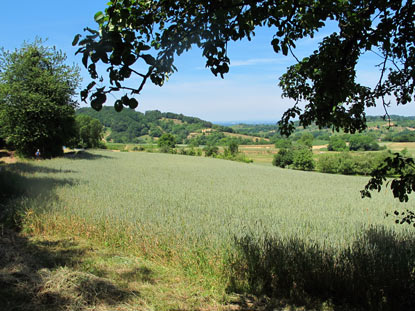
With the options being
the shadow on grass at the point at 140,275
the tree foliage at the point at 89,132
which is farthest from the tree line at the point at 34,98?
the tree foliage at the point at 89,132

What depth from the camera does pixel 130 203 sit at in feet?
29.5

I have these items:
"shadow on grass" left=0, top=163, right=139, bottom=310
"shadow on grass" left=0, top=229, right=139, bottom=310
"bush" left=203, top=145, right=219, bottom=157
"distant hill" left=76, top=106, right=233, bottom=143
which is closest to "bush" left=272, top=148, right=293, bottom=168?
"bush" left=203, top=145, right=219, bottom=157

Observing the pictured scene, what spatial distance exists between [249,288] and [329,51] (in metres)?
3.62

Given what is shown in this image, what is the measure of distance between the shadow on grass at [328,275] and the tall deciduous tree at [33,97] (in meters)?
25.9

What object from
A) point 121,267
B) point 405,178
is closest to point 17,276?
point 121,267

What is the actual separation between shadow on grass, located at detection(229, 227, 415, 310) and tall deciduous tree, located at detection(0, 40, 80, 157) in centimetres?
2593

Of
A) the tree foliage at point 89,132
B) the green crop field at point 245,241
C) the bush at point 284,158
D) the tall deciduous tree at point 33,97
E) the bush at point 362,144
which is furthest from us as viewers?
the bush at point 284,158

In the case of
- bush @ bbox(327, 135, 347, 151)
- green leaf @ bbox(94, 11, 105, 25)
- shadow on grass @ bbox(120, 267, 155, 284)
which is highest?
green leaf @ bbox(94, 11, 105, 25)

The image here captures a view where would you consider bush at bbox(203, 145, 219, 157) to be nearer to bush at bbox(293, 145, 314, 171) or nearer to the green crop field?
bush at bbox(293, 145, 314, 171)

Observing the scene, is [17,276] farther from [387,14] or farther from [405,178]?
[387,14]

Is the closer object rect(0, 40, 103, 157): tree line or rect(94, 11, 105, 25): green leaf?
rect(94, 11, 105, 25): green leaf

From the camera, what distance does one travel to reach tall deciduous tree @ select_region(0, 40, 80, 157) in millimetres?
24234

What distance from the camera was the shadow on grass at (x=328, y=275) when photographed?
12.7 ft

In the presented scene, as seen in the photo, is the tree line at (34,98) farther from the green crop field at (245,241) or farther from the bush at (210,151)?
the bush at (210,151)
